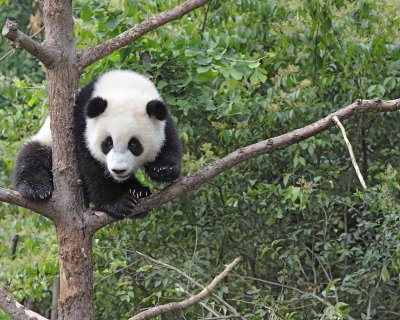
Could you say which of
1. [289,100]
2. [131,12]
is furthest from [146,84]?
[289,100]

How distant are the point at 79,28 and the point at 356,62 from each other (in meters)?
2.09

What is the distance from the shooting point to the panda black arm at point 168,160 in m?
4.05

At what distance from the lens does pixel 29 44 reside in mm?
3230

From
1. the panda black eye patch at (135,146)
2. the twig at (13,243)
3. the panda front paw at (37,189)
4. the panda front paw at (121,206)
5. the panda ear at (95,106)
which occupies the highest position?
the panda ear at (95,106)

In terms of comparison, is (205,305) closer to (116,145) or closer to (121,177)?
(121,177)

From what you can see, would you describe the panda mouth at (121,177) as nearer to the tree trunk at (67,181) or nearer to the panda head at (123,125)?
the panda head at (123,125)

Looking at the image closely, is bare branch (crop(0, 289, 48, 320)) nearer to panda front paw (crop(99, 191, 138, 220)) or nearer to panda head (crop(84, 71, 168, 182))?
panda front paw (crop(99, 191, 138, 220))

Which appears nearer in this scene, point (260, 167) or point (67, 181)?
point (67, 181)

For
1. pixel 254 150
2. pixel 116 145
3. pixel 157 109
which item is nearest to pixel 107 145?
pixel 116 145

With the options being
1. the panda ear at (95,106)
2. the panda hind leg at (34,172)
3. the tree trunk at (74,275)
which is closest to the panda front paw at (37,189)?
the panda hind leg at (34,172)

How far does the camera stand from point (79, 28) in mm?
5445

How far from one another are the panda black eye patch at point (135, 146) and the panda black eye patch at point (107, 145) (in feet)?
0.34

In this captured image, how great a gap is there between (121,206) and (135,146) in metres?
0.44

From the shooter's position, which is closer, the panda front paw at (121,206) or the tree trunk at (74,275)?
the tree trunk at (74,275)
